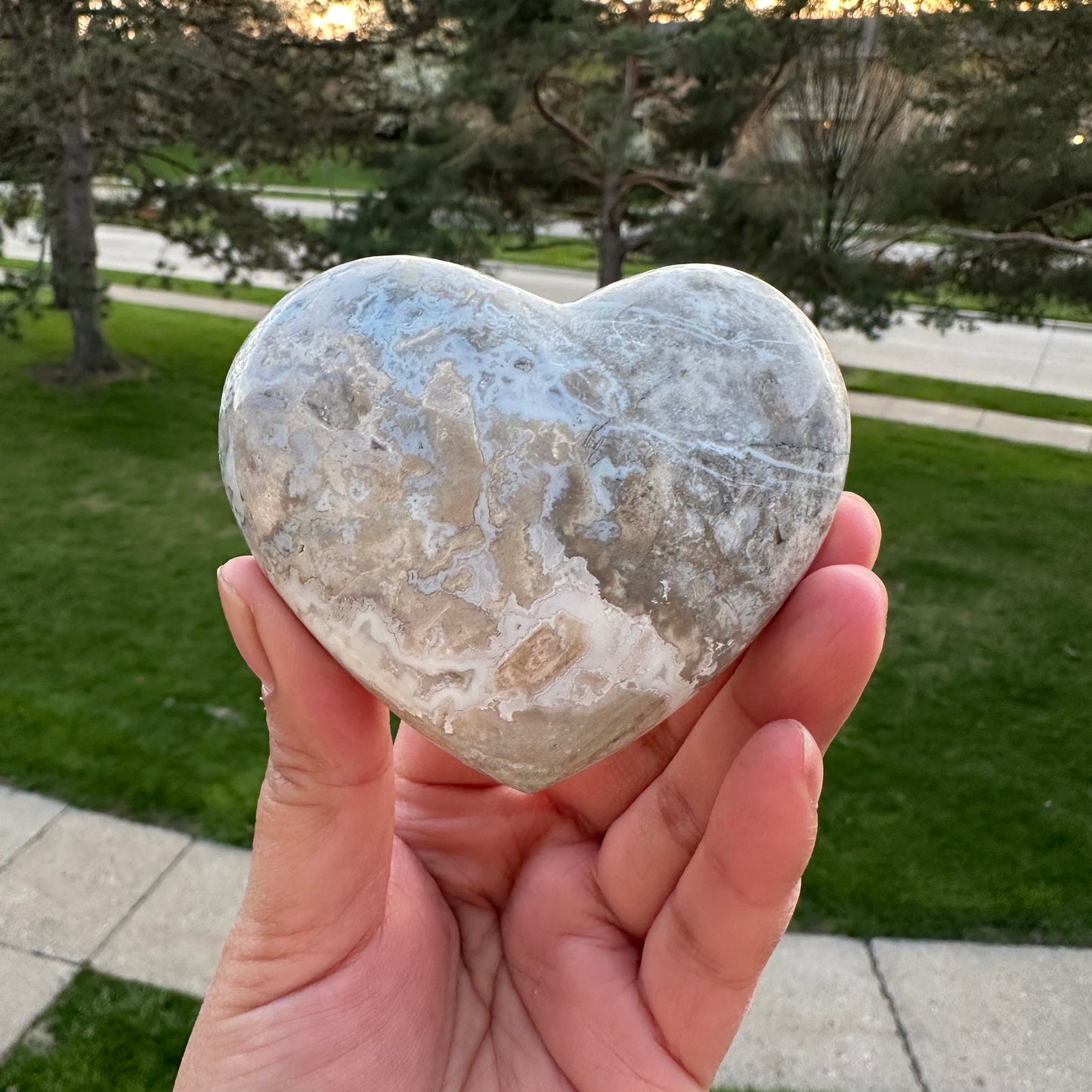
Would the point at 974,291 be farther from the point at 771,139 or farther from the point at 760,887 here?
the point at 760,887

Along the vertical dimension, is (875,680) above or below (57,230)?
below

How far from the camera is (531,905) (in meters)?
2.09

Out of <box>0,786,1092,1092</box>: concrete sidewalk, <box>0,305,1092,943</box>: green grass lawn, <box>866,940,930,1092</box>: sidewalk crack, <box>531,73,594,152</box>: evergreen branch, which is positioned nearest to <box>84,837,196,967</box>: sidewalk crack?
<box>0,786,1092,1092</box>: concrete sidewalk

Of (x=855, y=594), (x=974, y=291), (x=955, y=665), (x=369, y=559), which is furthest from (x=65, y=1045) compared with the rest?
(x=974, y=291)

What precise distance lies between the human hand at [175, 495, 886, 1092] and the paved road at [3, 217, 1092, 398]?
28.0ft

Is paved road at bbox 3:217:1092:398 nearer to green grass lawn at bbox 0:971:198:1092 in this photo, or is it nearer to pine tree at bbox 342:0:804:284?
pine tree at bbox 342:0:804:284

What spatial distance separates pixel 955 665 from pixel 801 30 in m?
4.85

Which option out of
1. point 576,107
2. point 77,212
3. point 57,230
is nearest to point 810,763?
point 576,107

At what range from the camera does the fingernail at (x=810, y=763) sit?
1.54 metres

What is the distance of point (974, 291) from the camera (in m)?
7.57

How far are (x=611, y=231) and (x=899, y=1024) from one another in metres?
6.97

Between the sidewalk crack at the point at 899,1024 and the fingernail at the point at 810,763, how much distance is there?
2207 mm

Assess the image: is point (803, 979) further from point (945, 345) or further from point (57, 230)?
point (945, 345)

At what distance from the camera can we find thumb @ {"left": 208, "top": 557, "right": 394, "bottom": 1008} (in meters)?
1.61
